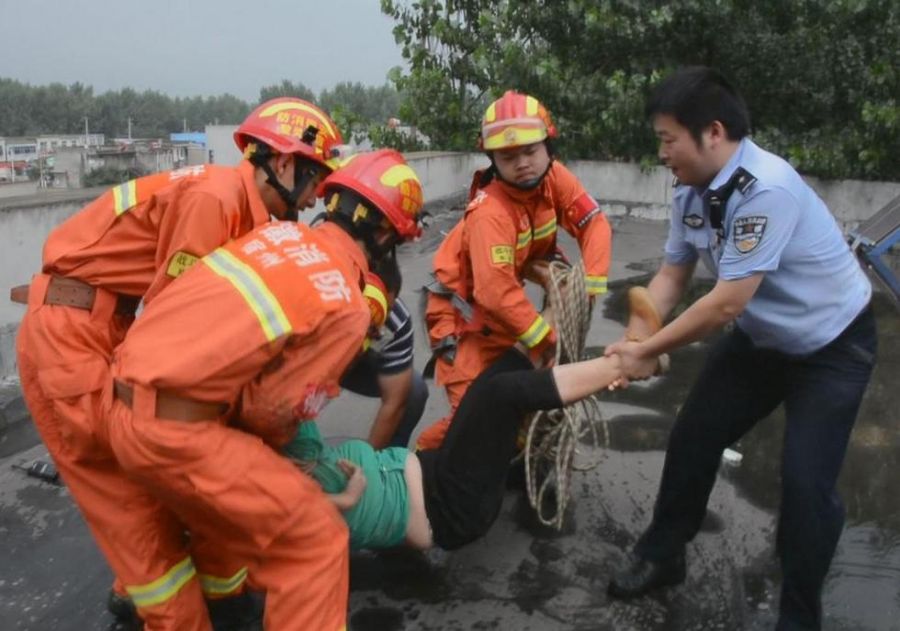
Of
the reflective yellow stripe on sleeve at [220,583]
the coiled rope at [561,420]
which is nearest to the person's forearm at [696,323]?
the coiled rope at [561,420]

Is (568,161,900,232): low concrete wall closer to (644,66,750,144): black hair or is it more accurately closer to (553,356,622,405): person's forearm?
(553,356,622,405): person's forearm

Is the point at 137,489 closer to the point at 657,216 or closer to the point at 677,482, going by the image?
the point at 677,482

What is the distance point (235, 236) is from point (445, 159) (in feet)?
25.5

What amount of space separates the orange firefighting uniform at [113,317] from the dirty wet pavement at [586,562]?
55 centimetres

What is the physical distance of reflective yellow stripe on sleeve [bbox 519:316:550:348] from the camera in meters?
3.29

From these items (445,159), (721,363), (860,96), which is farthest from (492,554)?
(860,96)

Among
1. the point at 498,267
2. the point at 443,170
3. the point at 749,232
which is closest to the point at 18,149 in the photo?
the point at 443,170

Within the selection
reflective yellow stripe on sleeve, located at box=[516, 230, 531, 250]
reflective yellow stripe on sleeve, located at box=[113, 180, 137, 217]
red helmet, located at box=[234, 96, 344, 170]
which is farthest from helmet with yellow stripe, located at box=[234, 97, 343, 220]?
reflective yellow stripe on sleeve, located at box=[516, 230, 531, 250]

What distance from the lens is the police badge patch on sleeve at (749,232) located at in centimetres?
227

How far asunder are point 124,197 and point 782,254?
187cm

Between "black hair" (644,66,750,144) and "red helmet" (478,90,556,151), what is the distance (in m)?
1.03

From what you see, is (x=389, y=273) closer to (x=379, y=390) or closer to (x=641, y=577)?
(x=379, y=390)

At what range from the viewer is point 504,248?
3322 mm

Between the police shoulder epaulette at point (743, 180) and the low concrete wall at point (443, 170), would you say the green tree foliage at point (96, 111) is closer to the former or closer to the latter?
the low concrete wall at point (443, 170)
